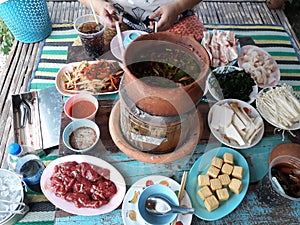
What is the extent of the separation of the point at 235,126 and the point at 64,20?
2.30 metres

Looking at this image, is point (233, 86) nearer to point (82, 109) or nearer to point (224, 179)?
point (224, 179)

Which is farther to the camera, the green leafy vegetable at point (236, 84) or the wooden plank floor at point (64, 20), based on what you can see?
the wooden plank floor at point (64, 20)

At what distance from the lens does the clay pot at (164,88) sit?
125 centimetres

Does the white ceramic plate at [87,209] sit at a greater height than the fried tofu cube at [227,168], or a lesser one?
lesser

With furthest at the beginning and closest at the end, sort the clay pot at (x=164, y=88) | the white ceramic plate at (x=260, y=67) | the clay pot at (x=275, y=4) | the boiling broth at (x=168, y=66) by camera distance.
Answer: the clay pot at (x=275, y=4)
the white ceramic plate at (x=260, y=67)
the boiling broth at (x=168, y=66)
the clay pot at (x=164, y=88)

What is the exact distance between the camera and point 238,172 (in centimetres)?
147

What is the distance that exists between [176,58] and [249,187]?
2.44 feet

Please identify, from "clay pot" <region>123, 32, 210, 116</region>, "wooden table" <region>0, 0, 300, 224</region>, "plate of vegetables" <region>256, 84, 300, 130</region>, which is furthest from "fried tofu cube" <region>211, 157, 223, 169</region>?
"plate of vegetables" <region>256, 84, 300, 130</region>

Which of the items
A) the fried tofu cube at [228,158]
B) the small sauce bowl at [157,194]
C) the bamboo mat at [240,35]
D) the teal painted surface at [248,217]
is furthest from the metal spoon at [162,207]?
the bamboo mat at [240,35]

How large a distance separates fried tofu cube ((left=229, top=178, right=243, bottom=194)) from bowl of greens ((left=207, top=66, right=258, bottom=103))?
1.77ft

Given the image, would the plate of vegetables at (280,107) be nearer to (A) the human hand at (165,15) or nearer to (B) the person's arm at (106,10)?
(A) the human hand at (165,15)

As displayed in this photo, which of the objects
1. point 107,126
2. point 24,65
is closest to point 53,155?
point 107,126

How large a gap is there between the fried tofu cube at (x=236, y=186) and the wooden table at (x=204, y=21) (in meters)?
0.07

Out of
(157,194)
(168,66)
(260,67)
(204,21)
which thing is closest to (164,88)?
(168,66)
